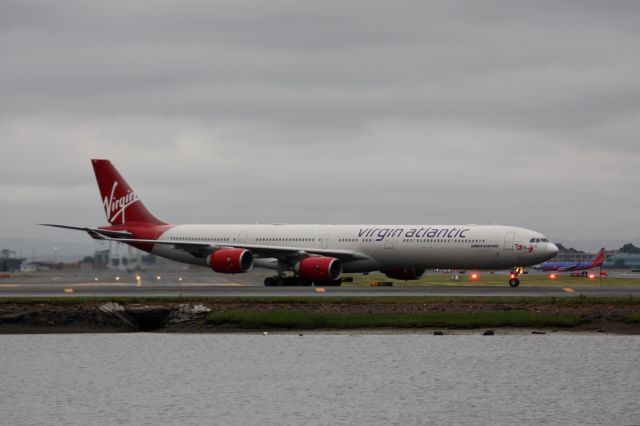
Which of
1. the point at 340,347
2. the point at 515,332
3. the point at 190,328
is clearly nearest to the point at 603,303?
the point at 515,332

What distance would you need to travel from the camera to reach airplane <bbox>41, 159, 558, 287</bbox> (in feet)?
228

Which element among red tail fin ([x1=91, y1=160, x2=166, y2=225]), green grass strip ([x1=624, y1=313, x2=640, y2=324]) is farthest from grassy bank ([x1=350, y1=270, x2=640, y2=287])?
green grass strip ([x1=624, y1=313, x2=640, y2=324])

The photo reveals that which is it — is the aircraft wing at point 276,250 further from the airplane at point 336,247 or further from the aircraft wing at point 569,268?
the aircraft wing at point 569,268

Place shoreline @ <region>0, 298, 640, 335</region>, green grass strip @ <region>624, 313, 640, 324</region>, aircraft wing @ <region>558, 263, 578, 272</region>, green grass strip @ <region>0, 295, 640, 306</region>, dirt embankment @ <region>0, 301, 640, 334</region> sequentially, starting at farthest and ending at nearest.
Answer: aircraft wing @ <region>558, 263, 578, 272</region> < green grass strip @ <region>0, 295, 640, 306</region> < dirt embankment @ <region>0, 301, 640, 334</region> < shoreline @ <region>0, 298, 640, 335</region> < green grass strip @ <region>624, 313, 640, 324</region>

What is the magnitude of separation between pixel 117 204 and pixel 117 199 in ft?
1.36

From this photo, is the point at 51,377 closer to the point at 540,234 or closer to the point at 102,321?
A: the point at 102,321

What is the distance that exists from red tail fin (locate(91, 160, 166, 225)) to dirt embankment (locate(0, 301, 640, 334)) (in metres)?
37.1

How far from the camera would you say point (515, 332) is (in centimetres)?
4441

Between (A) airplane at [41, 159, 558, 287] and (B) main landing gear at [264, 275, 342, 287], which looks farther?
(B) main landing gear at [264, 275, 342, 287]

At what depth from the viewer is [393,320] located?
151 ft

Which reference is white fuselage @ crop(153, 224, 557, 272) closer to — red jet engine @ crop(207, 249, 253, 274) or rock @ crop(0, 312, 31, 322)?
red jet engine @ crop(207, 249, 253, 274)

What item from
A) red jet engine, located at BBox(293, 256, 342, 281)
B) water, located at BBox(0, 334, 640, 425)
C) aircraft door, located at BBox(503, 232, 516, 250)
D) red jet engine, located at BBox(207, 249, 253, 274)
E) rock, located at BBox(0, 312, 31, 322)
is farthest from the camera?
red jet engine, located at BBox(207, 249, 253, 274)

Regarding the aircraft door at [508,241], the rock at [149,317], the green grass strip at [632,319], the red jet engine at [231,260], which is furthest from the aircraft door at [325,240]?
the green grass strip at [632,319]

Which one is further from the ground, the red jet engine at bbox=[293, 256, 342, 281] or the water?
the red jet engine at bbox=[293, 256, 342, 281]
